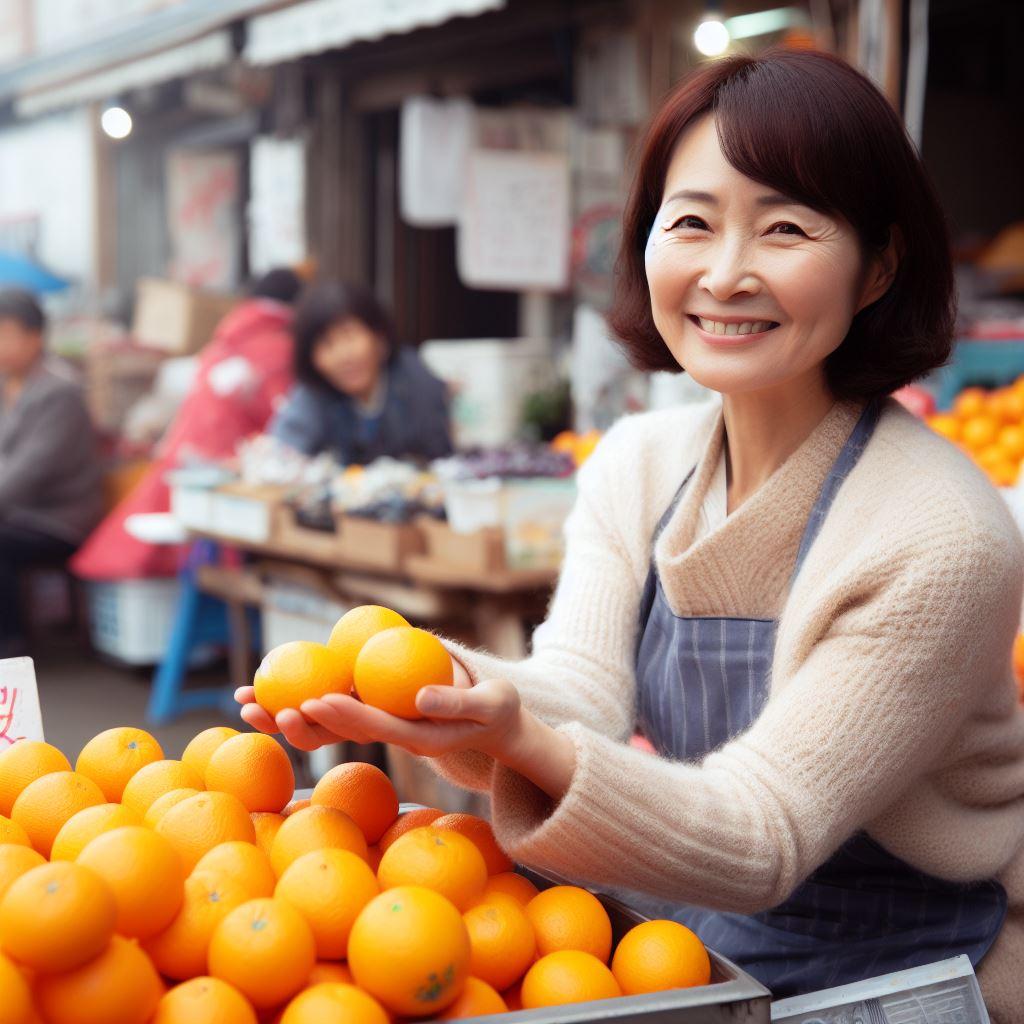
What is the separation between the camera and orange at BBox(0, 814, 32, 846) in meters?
1.36

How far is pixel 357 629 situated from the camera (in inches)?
58.6

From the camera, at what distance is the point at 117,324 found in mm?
10359

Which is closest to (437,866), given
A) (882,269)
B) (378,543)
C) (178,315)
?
(882,269)

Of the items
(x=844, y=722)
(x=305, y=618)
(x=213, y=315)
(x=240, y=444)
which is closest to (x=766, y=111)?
(x=844, y=722)

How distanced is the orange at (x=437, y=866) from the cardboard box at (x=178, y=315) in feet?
27.6

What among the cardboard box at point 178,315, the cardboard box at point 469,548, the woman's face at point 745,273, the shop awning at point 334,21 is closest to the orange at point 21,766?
the woman's face at point 745,273

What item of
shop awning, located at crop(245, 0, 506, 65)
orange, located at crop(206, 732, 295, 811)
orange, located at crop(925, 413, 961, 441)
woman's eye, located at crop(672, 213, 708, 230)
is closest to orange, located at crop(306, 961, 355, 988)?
orange, located at crop(206, 732, 295, 811)

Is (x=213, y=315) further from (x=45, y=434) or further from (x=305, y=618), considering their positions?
(x=305, y=618)

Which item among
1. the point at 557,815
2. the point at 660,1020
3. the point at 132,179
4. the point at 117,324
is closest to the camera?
the point at 660,1020

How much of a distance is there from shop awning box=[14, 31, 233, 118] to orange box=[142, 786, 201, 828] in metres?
7.11

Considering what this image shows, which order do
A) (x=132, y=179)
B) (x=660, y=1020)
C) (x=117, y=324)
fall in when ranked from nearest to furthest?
1. (x=660, y=1020)
2. (x=117, y=324)
3. (x=132, y=179)

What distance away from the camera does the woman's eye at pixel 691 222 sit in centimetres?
165

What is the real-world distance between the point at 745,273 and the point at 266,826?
36.0 inches

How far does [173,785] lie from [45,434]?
19.4 ft
